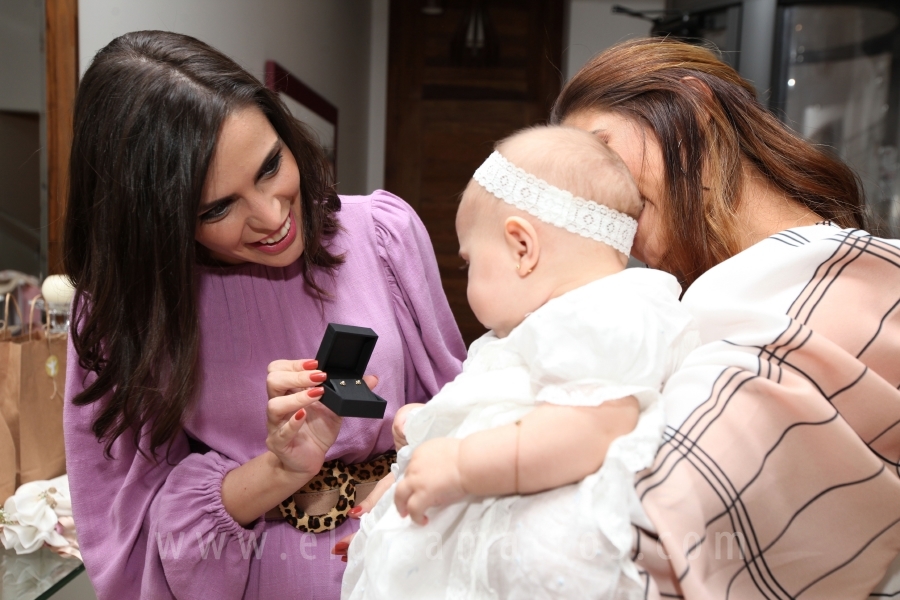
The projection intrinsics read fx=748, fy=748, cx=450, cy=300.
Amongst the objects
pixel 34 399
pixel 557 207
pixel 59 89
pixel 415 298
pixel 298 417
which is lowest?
pixel 34 399

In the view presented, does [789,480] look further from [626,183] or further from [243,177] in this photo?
[243,177]

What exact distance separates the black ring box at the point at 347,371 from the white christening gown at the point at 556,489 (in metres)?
0.07

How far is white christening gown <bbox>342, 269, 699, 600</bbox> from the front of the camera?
0.88 m

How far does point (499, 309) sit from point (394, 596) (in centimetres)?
40

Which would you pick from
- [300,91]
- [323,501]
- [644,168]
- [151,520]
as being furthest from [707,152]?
[300,91]

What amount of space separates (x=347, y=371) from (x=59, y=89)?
1.30 m

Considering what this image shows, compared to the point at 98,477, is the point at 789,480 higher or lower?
higher

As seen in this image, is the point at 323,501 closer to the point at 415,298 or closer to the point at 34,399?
the point at 415,298

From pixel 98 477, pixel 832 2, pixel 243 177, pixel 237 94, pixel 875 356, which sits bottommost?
pixel 98 477

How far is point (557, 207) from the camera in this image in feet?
3.30

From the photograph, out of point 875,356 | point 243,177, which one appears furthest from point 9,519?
point 875,356

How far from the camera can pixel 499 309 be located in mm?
1048

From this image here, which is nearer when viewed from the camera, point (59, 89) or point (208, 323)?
point (208, 323)

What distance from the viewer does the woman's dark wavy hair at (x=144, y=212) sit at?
1164 mm
